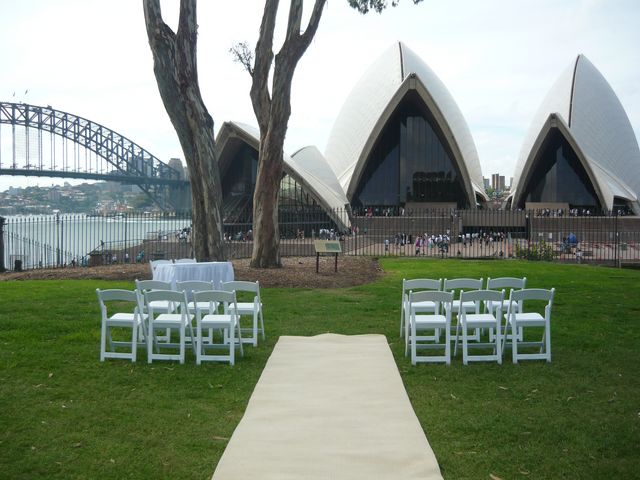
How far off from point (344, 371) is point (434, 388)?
1.11 metres

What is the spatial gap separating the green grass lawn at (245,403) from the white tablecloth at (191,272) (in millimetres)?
1746

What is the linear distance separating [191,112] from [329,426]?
39.9 feet

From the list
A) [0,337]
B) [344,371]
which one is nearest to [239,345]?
[344,371]

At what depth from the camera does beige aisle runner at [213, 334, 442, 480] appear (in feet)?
14.9

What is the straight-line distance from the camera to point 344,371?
7344 millimetres

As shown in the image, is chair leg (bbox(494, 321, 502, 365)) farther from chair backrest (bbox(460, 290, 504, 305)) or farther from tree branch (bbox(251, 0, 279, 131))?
tree branch (bbox(251, 0, 279, 131))

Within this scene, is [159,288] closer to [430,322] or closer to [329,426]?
[430,322]

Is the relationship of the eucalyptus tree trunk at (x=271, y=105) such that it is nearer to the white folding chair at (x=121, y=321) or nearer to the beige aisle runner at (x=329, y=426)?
the white folding chair at (x=121, y=321)

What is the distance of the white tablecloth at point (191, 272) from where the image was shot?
11930mm

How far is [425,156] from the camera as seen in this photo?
51594 mm

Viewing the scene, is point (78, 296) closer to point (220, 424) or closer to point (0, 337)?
point (0, 337)

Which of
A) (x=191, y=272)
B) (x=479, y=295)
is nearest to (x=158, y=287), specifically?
(x=191, y=272)

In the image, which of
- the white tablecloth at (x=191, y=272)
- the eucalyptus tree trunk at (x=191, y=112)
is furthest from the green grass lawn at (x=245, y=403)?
the eucalyptus tree trunk at (x=191, y=112)

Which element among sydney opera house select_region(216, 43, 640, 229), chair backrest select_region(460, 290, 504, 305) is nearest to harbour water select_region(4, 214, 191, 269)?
sydney opera house select_region(216, 43, 640, 229)
